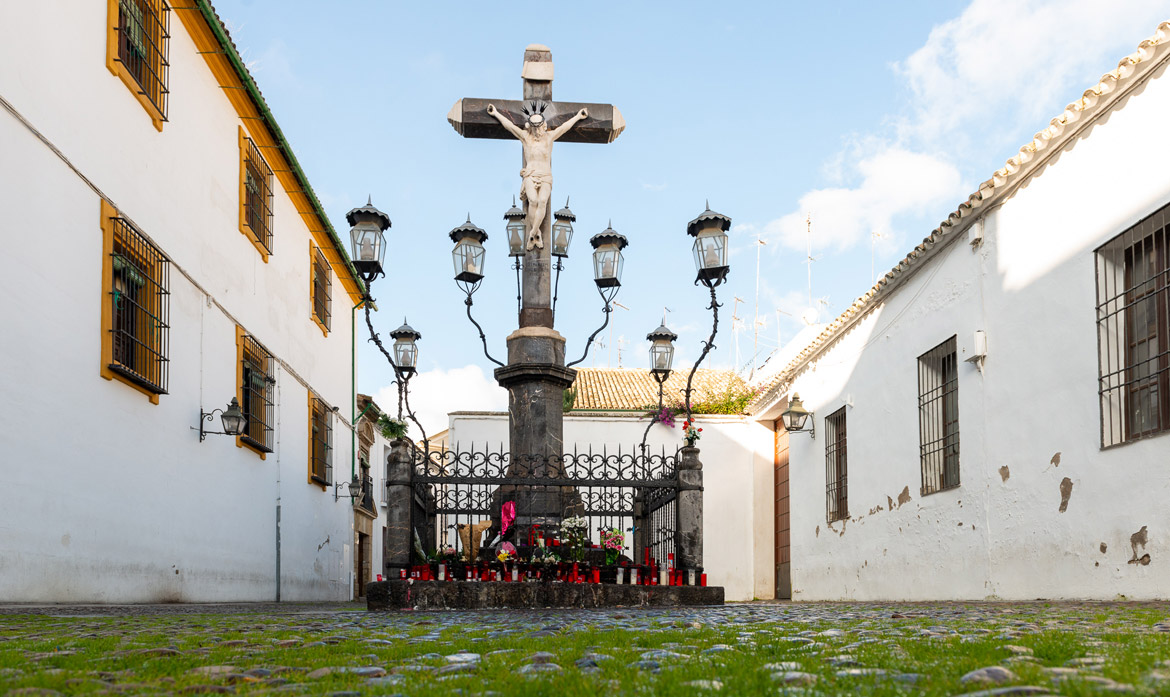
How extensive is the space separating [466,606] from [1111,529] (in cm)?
490

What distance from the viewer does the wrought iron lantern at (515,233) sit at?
10562mm

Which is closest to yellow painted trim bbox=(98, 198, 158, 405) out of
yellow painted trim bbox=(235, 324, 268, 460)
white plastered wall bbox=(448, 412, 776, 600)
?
yellow painted trim bbox=(235, 324, 268, 460)

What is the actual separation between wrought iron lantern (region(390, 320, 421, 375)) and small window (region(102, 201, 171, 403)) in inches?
142

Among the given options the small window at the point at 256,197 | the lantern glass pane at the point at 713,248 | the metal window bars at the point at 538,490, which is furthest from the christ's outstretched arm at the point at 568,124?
the small window at the point at 256,197

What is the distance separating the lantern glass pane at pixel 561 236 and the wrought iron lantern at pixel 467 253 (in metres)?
0.76

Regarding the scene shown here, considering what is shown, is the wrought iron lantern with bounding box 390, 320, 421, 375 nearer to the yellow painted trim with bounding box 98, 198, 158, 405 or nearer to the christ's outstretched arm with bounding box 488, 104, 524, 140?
the christ's outstretched arm with bounding box 488, 104, 524, 140

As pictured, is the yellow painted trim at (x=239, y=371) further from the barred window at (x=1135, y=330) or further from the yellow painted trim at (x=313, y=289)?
the barred window at (x=1135, y=330)

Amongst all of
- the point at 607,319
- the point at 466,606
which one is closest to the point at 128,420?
the point at 466,606

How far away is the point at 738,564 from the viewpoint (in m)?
19.8

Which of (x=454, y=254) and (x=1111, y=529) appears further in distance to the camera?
(x=454, y=254)

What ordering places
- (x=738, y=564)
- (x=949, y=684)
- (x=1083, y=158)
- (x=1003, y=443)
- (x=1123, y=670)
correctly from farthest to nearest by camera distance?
1. (x=738, y=564)
2. (x=1003, y=443)
3. (x=1083, y=158)
4. (x=1123, y=670)
5. (x=949, y=684)

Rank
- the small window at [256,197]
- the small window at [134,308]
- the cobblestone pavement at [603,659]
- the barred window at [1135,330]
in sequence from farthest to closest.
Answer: the small window at [256,197]
the small window at [134,308]
the barred window at [1135,330]
the cobblestone pavement at [603,659]

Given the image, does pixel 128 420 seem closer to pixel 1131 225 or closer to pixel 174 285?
pixel 174 285

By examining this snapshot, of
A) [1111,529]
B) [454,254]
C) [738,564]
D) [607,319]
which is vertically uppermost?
[454,254]
